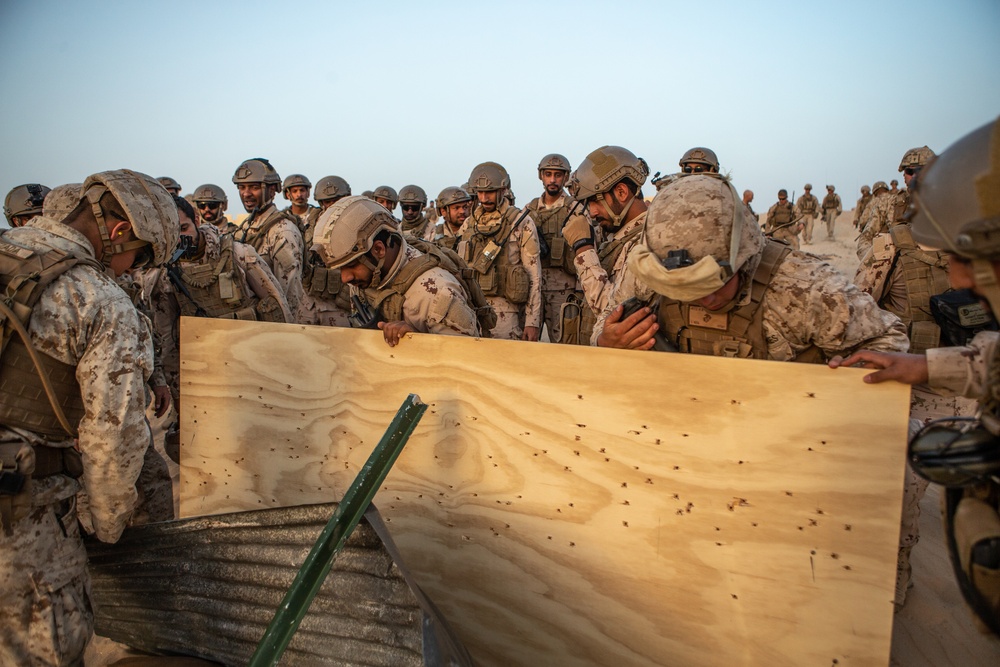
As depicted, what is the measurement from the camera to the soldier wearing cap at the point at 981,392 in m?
1.29

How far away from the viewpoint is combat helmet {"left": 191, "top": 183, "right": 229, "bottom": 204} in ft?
23.8

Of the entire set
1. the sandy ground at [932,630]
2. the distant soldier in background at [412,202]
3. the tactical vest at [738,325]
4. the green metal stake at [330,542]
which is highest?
the distant soldier in background at [412,202]

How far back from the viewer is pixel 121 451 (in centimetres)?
240

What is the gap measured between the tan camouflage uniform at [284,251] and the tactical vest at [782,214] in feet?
54.6

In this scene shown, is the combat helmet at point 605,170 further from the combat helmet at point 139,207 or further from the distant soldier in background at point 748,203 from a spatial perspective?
the combat helmet at point 139,207

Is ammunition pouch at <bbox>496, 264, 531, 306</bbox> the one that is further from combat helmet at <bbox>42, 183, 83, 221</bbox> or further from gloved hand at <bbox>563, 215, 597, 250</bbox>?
combat helmet at <bbox>42, 183, 83, 221</bbox>

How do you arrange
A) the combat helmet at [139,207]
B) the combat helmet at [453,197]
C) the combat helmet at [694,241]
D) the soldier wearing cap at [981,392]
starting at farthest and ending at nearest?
the combat helmet at [453,197], the combat helmet at [139,207], the combat helmet at [694,241], the soldier wearing cap at [981,392]

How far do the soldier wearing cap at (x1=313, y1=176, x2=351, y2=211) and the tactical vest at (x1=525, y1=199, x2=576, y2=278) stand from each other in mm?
2975

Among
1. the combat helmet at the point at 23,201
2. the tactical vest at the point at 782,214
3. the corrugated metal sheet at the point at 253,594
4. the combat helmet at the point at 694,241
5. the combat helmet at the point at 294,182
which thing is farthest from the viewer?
the tactical vest at the point at 782,214

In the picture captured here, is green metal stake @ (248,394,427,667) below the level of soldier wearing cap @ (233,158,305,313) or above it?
below

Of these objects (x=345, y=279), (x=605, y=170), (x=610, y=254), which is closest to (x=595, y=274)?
(x=610, y=254)

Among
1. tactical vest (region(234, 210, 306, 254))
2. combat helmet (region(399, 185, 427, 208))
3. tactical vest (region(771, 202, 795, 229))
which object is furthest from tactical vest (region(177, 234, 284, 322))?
tactical vest (region(771, 202, 795, 229))

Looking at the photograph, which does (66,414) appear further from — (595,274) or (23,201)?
(23,201)

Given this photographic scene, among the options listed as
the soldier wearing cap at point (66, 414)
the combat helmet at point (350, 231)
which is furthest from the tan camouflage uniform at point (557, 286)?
the soldier wearing cap at point (66, 414)
